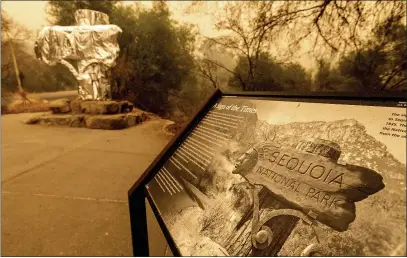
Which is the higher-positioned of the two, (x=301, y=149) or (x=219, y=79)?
(x=219, y=79)

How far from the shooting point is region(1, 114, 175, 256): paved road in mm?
1688

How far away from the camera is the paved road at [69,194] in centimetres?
169

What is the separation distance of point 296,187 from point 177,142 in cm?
79

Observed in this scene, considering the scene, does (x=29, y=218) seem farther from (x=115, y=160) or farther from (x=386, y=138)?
(x=386, y=138)

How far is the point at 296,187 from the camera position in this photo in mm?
750

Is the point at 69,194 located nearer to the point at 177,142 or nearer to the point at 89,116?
the point at 177,142

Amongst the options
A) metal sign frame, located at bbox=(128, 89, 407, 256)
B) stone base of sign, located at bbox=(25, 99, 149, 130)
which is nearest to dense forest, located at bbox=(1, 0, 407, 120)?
stone base of sign, located at bbox=(25, 99, 149, 130)

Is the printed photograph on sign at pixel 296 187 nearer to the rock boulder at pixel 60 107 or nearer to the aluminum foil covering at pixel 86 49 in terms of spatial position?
the rock boulder at pixel 60 107

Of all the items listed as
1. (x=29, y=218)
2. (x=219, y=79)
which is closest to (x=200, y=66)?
(x=219, y=79)

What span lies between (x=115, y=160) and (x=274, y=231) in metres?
3.25

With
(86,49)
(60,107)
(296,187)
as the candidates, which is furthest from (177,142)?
(86,49)

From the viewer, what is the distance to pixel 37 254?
5.13 feet

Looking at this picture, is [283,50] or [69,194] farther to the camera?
[283,50]

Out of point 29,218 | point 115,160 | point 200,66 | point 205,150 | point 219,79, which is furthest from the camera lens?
point 200,66
